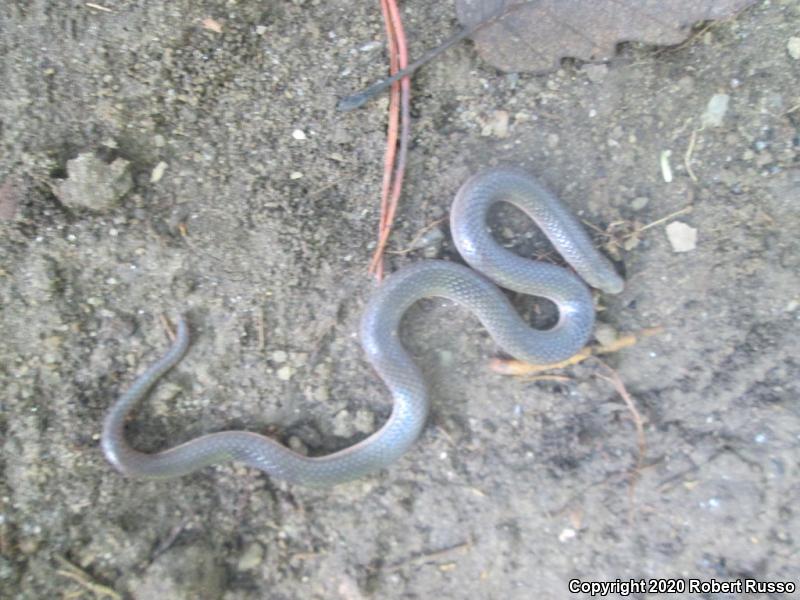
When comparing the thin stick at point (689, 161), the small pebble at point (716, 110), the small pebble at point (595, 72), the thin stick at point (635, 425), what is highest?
the small pebble at point (595, 72)

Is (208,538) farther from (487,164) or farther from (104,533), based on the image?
(487,164)

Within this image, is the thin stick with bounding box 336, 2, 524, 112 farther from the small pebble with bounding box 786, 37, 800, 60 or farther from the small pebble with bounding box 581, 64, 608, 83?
the small pebble with bounding box 786, 37, 800, 60

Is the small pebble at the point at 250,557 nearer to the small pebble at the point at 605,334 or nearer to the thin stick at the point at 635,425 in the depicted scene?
the thin stick at the point at 635,425

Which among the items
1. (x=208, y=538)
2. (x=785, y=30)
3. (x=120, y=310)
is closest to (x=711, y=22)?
(x=785, y=30)

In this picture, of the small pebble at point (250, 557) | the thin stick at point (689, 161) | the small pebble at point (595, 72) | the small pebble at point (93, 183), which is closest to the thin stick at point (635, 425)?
the thin stick at point (689, 161)

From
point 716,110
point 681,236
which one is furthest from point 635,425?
point 716,110

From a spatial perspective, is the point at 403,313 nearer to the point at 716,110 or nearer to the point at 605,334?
the point at 605,334

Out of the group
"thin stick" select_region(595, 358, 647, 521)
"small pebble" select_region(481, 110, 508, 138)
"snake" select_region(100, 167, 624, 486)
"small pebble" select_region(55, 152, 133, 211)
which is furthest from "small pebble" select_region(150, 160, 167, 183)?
"thin stick" select_region(595, 358, 647, 521)
